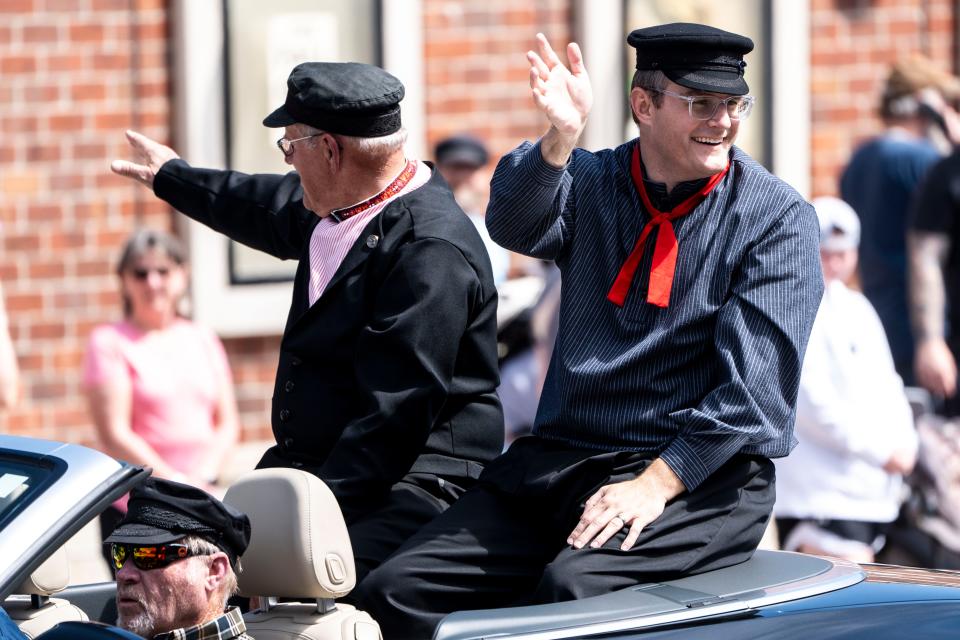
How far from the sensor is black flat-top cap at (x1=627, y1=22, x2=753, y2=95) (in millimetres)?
3424

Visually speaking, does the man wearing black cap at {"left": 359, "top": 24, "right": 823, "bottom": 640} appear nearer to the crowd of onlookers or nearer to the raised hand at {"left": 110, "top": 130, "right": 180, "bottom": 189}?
the raised hand at {"left": 110, "top": 130, "right": 180, "bottom": 189}

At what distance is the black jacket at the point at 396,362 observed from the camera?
11.8 feet

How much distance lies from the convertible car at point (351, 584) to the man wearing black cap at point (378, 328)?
32 centimetres

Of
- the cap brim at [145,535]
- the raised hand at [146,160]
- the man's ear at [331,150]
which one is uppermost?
the man's ear at [331,150]

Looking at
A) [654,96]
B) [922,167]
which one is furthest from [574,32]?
[654,96]

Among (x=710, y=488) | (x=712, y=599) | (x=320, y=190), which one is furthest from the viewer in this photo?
(x=320, y=190)

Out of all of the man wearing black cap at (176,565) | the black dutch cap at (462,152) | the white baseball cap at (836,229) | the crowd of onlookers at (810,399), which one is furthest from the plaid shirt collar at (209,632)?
the black dutch cap at (462,152)

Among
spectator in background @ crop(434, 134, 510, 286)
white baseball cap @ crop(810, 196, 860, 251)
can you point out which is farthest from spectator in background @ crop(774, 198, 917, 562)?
spectator in background @ crop(434, 134, 510, 286)

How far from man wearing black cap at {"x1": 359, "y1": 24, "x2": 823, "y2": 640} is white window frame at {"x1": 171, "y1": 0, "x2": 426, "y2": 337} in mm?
4663

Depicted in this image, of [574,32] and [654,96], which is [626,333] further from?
[574,32]

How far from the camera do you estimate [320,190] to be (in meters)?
3.80

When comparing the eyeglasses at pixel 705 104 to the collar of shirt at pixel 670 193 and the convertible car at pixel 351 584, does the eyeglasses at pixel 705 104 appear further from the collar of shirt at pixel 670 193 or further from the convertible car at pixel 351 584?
the convertible car at pixel 351 584

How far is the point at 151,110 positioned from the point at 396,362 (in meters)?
4.71

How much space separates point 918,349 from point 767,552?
376 cm
